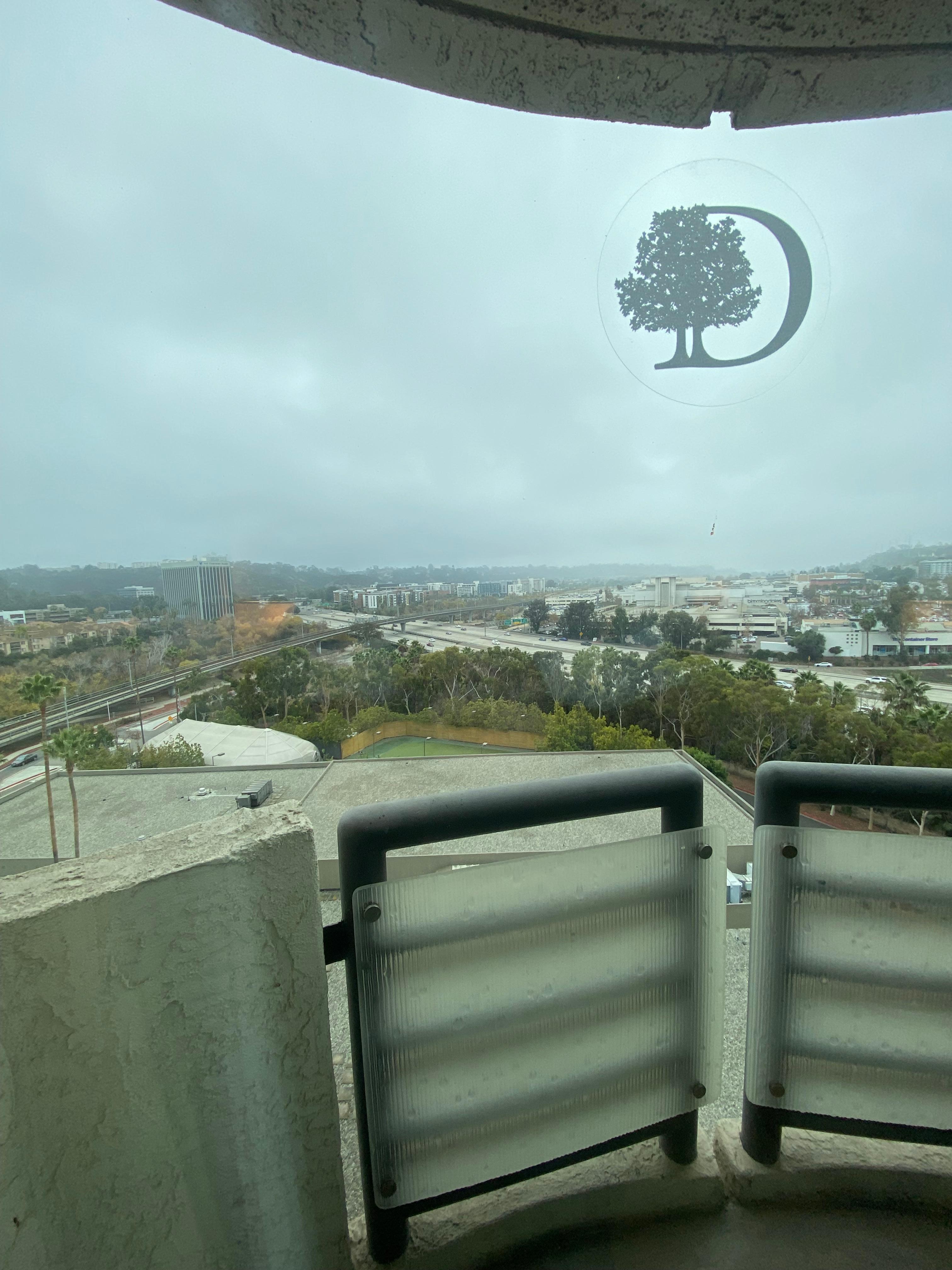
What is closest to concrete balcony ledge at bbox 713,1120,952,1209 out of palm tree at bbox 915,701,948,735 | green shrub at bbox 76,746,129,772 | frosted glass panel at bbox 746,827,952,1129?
frosted glass panel at bbox 746,827,952,1129

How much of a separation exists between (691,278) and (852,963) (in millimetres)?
2165

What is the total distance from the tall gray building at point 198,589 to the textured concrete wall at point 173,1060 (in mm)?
2226

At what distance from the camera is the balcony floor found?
0.89 m

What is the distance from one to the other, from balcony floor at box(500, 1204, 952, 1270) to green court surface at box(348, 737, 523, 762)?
5.24ft

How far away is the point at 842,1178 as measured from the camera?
0.98 meters

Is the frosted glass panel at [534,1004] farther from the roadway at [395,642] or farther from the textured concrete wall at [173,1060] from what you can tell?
the roadway at [395,642]

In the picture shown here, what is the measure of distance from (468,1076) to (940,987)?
739 mm

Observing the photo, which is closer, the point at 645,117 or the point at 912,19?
the point at 912,19

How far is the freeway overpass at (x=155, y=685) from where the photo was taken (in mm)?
2240

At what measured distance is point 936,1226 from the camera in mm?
936

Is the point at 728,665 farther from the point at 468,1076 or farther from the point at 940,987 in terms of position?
the point at 468,1076

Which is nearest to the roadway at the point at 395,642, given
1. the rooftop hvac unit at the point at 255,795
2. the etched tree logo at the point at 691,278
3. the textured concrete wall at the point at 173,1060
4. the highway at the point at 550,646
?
the highway at the point at 550,646

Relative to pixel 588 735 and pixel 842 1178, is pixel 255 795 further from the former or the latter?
pixel 588 735

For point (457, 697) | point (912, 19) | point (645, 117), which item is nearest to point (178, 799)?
point (457, 697)
